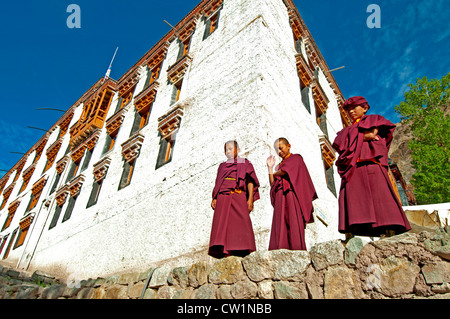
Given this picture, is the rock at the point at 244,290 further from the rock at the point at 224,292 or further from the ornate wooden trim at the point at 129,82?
the ornate wooden trim at the point at 129,82

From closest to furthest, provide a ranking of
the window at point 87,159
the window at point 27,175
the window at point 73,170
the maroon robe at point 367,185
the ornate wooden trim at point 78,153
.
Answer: the maroon robe at point 367,185
the window at point 87,159
the window at point 73,170
the ornate wooden trim at point 78,153
the window at point 27,175

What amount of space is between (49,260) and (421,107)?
19477 mm

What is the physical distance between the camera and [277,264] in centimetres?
277

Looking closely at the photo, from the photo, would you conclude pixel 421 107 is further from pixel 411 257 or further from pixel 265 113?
pixel 411 257

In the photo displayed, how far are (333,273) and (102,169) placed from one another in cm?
932

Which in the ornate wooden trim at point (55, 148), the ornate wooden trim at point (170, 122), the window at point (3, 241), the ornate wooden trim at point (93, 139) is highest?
the ornate wooden trim at point (55, 148)

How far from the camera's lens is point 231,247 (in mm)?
3385

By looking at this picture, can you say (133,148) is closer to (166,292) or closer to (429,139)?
(166,292)

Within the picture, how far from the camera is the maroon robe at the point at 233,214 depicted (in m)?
3.43

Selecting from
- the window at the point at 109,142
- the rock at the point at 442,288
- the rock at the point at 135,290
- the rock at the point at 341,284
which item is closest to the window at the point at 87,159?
the window at the point at 109,142

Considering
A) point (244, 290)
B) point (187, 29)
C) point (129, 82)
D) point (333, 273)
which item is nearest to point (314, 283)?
point (333, 273)

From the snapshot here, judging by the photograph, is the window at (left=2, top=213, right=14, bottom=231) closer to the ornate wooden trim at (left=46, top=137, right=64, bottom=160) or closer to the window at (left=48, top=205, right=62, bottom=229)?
A: the ornate wooden trim at (left=46, top=137, right=64, bottom=160)

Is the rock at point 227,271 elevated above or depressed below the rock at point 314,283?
above
